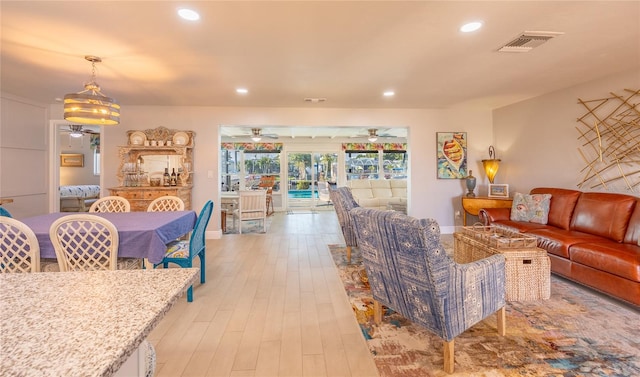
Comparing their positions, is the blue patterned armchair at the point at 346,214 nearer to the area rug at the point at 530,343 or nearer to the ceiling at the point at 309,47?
the area rug at the point at 530,343

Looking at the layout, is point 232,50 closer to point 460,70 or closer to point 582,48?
point 460,70

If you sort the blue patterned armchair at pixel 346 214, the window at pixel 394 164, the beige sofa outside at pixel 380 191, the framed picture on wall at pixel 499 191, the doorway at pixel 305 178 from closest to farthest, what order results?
1. the blue patterned armchair at pixel 346 214
2. the framed picture on wall at pixel 499 191
3. the beige sofa outside at pixel 380 191
4. the doorway at pixel 305 178
5. the window at pixel 394 164

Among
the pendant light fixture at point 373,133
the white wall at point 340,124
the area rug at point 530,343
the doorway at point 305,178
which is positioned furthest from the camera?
the doorway at point 305,178

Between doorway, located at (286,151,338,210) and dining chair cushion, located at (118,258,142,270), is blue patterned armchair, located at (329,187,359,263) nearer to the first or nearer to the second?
dining chair cushion, located at (118,258,142,270)

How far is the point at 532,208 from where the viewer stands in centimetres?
407

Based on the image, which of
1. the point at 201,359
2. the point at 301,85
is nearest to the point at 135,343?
the point at 201,359

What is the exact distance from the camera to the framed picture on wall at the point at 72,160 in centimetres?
904

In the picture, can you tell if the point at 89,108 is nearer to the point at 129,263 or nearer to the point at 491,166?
the point at 129,263

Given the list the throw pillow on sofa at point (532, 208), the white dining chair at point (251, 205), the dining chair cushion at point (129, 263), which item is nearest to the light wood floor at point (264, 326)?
the dining chair cushion at point (129, 263)

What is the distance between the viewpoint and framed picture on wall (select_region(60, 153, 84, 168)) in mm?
9039

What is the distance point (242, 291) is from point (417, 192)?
389 centimetres

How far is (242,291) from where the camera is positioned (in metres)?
2.97

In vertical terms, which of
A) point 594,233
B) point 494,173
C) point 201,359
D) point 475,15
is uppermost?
point 475,15

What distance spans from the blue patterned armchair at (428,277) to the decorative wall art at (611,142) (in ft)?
9.78
